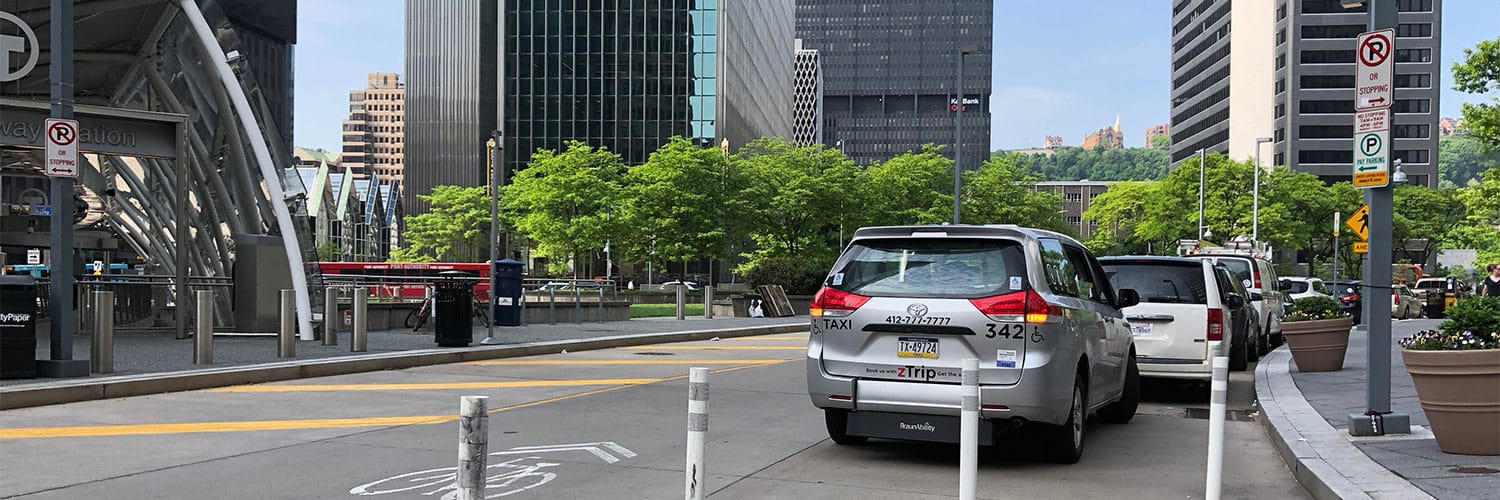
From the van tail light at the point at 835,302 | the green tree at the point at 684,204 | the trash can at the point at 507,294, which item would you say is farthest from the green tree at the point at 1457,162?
the van tail light at the point at 835,302

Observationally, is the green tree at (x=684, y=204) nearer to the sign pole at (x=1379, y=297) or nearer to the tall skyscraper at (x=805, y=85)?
the sign pole at (x=1379, y=297)

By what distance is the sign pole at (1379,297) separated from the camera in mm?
9180

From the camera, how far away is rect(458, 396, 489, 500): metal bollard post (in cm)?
427

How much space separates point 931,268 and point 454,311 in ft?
42.0

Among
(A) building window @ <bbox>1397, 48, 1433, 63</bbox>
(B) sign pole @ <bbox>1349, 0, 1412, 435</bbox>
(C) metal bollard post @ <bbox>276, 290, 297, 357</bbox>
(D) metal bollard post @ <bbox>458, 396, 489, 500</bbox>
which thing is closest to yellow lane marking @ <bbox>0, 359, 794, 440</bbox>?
(C) metal bollard post @ <bbox>276, 290, 297, 357</bbox>

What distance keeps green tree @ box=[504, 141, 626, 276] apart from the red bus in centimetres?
352

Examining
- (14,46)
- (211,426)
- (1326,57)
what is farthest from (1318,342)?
(1326,57)

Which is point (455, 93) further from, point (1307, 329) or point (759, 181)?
point (1307, 329)

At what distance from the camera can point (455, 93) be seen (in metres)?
84.8

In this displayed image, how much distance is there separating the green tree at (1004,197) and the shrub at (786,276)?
54.3 feet

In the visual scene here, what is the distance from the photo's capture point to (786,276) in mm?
41312

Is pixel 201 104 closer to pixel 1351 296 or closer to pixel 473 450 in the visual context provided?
pixel 473 450

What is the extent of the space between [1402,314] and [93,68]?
141 ft

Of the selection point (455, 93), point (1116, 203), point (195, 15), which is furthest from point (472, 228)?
point (195, 15)
